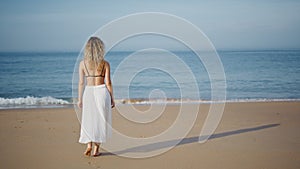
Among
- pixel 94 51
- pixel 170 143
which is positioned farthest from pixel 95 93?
pixel 170 143

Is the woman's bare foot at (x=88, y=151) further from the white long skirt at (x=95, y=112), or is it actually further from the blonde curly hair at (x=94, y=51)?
the blonde curly hair at (x=94, y=51)

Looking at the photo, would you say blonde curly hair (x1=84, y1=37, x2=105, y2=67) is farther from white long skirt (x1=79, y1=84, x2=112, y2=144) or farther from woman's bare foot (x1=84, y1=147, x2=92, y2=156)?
woman's bare foot (x1=84, y1=147, x2=92, y2=156)

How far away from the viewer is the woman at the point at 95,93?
241 inches

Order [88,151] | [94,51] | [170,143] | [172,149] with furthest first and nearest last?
1. [170,143]
2. [172,149]
3. [88,151]
4. [94,51]

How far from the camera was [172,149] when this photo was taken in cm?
702

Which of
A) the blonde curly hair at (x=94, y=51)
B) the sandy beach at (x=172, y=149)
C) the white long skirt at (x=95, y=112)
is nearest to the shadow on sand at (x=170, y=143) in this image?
the sandy beach at (x=172, y=149)

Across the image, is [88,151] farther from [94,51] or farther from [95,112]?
[94,51]

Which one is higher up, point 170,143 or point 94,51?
point 94,51

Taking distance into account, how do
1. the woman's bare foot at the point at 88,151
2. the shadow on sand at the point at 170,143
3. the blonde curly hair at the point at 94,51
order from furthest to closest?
the shadow on sand at the point at 170,143 < the woman's bare foot at the point at 88,151 < the blonde curly hair at the point at 94,51

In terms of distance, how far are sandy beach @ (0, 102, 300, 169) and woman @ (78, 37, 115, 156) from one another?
49 centimetres

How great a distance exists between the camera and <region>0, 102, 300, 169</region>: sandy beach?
615 centimetres

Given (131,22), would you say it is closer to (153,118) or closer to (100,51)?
(100,51)

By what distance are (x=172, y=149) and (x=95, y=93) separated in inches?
73.6

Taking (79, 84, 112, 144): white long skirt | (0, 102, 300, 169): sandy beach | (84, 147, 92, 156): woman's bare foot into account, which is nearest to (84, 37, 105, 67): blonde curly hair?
(79, 84, 112, 144): white long skirt
